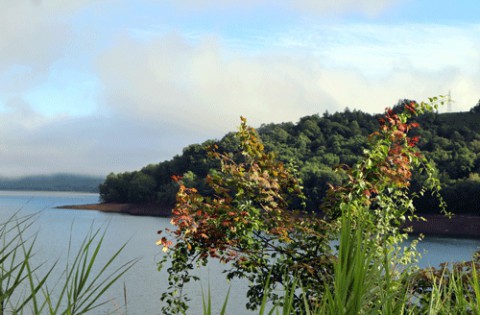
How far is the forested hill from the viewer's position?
1779 inches

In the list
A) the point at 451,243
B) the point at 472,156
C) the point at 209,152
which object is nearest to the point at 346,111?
the point at 472,156

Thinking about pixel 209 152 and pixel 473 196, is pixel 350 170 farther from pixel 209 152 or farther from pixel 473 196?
pixel 473 196

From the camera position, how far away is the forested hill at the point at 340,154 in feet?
148

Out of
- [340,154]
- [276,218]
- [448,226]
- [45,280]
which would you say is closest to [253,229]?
[276,218]

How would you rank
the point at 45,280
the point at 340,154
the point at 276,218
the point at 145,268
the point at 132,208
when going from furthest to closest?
the point at 132,208, the point at 340,154, the point at 145,268, the point at 276,218, the point at 45,280

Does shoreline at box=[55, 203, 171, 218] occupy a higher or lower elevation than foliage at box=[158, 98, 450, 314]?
lower

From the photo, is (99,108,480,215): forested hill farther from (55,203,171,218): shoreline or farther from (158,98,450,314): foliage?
(158,98,450,314): foliage

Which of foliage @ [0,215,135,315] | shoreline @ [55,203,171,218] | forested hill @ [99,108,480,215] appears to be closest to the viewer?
foliage @ [0,215,135,315]

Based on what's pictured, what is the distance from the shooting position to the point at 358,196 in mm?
6336

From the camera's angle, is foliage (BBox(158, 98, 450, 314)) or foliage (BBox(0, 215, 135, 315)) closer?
foliage (BBox(0, 215, 135, 315))

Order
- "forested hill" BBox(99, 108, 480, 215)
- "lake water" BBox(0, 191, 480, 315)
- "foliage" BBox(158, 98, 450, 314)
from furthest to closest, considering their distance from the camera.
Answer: "forested hill" BBox(99, 108, 480, 215), "foliage" BBox(158, 98, 450, 314), "lake water" BBox(0, 191, 480, 315)

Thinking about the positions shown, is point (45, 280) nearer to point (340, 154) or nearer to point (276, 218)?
point (276, 218)

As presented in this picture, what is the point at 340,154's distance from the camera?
159ft

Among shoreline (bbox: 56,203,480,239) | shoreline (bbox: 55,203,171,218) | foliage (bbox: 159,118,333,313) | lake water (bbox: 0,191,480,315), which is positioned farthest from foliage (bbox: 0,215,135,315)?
shoreline (bbox: 55,203,171,218)
